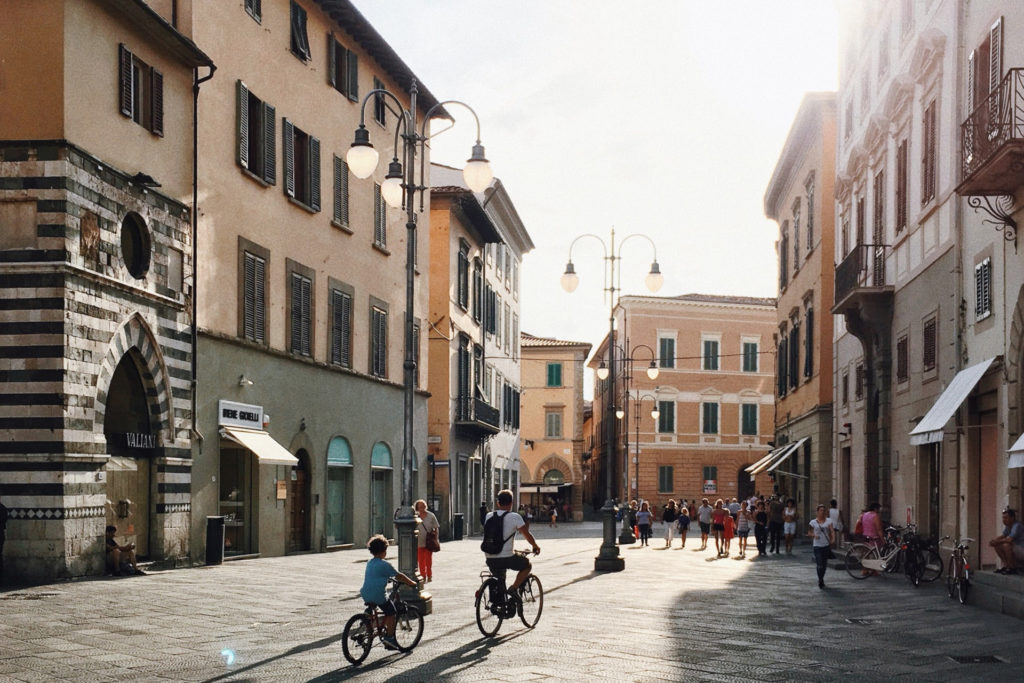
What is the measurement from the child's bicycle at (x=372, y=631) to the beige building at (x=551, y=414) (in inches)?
2881

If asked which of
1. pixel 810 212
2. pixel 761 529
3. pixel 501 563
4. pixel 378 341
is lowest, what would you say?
pixel 761 529

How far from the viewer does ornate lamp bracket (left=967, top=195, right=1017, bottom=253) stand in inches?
747

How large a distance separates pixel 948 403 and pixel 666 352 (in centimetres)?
5652

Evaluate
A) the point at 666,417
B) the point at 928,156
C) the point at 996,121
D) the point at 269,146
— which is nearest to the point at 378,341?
the point at 269,146

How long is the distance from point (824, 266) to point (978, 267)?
18420 millimetres

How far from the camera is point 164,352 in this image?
74.7ft

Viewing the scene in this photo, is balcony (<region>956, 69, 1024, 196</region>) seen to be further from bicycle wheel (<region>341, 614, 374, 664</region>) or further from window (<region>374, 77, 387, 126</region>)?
window (<region>374, 77, 387, 126</region>)

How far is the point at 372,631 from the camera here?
38.8 feet

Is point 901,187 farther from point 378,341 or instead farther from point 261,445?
point 378,341

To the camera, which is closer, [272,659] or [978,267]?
[272,659]

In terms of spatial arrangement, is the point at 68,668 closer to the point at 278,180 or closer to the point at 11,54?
the point at 11,54

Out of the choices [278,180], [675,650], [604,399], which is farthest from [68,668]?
[604,399]

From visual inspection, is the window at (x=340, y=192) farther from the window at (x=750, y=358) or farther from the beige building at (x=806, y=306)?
the window at (x=750, y=358)

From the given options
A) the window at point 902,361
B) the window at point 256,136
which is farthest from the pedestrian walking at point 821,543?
the window at point 256,136
